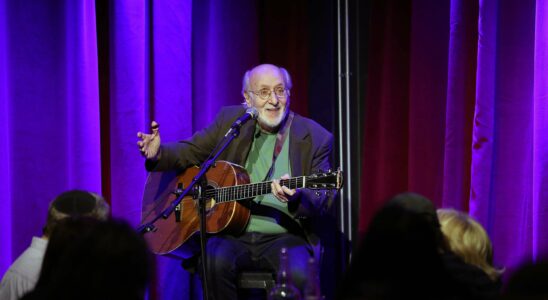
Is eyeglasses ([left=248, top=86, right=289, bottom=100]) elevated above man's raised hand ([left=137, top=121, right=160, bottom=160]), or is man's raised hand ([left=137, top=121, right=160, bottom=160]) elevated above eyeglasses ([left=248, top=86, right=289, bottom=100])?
eyeglasses ([left=248, top=86, right=289, bottom=100])

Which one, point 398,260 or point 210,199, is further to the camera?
point 210,199

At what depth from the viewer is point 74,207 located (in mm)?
2863

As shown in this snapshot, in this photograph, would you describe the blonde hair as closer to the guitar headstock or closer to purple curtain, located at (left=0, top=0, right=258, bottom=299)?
the guitar headstock

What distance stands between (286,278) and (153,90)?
1755 millimetres

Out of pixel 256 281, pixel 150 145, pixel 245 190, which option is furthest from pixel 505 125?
pixel 150 145

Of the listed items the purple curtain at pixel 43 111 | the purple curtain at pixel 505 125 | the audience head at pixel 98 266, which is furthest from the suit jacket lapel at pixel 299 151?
the audience head at pixel 98 266

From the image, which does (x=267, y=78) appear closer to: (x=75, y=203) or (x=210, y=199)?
Answer: (x=210, y=199)

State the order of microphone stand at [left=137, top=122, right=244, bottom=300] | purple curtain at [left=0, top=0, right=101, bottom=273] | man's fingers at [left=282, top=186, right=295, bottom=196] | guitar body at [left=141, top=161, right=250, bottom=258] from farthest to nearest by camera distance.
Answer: purple curtain at [left=0, top=0, right=101, bottom=273] → guitar body at [left=141, top=161, right=250, bottom=258] → man's fingers at [left=282, top=186, right=295, bottom=196] → microphone stand at [left=137, top=122, right=244, bottom=300]

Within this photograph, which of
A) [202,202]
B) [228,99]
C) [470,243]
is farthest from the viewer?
[228,99]

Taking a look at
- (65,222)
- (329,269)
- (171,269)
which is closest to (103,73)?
(171,269)

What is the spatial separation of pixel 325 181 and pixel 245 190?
47cm

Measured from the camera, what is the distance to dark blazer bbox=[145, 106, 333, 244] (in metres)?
4.07

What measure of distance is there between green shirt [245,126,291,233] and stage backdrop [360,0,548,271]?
36.1 inches

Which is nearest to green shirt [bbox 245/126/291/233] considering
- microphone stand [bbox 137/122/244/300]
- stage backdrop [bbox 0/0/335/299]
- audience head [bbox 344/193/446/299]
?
microphone stand [bbox 137/122/244/300]
